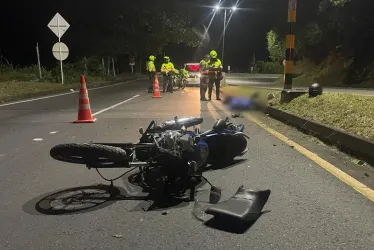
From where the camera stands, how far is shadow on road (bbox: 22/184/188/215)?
14.2ft

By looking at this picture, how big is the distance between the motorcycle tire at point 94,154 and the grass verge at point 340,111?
3930 mm

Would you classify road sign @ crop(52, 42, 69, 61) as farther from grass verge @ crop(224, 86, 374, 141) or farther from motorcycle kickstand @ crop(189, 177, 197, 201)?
motorcycle kickstand @ crop(189, 177, 197, 201)

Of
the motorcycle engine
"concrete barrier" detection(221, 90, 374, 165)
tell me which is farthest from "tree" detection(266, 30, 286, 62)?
the motorcycle engine

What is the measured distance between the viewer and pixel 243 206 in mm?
4098

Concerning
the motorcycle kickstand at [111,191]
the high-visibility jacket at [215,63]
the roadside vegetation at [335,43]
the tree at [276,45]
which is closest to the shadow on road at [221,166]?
the motorcycle kickstand at [111,191]

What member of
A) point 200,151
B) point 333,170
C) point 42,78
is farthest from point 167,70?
point 200,151

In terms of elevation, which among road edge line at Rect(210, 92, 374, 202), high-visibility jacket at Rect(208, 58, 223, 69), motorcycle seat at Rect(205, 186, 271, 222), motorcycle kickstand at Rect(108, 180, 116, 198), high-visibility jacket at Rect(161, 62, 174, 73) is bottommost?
road edge line at Rect(210, 92, 374, 202)

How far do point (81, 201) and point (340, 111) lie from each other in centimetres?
609

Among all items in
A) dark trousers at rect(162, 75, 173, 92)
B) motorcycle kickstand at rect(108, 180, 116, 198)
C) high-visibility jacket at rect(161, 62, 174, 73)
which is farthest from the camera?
dark trousers at rect(162, 75, 173, 92)

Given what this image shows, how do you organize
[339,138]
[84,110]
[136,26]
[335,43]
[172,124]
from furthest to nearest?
[136,26] < [335,43] < [84,110] < [339,138] < [172,124]

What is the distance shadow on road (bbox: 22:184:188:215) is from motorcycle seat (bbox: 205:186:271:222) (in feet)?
1.91

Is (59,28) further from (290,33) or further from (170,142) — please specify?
(170,142)

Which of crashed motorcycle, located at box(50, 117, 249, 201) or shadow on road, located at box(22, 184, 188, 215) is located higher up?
crashed motorcycle, located at box(50, 117, 249, 201)

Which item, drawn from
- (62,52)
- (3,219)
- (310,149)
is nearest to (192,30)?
(62,52)
